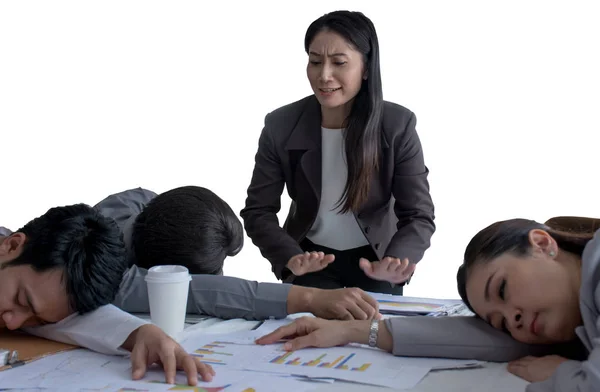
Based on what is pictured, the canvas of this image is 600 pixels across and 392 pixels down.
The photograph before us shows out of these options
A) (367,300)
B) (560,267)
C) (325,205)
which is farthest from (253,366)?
(325,205)

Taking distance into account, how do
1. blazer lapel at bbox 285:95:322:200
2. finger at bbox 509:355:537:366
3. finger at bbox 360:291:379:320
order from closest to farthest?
finger at bbox 509:355:537:366, finger at bbox 360:291:379:320, blazer lapel at bbox 285:95:322:200

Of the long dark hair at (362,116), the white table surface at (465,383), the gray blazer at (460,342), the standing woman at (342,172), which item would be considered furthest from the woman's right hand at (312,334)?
the long dark hair at (362,116)

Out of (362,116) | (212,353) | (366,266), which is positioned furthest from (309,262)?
(362,116)

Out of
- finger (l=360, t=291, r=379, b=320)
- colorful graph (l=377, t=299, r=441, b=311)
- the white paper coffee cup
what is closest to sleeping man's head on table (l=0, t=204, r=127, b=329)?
the white paper coffee cup

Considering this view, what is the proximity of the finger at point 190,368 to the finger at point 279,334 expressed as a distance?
249mm

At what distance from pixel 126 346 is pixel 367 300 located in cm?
63

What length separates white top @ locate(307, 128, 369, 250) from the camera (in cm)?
244

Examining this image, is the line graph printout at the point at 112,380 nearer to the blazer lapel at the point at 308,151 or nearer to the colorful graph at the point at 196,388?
the colorful graph at the point at 196,388

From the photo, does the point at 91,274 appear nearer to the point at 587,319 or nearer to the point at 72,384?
the point at 72,384

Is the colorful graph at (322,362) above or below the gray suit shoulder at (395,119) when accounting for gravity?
below

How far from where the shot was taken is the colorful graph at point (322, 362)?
1.45 metres

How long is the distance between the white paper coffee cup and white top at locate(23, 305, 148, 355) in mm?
80

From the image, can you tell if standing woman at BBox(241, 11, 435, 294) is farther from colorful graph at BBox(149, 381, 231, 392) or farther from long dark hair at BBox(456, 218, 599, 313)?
colorful graph at BBox(149, 381, 231, 392)

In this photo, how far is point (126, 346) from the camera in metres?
1.55
